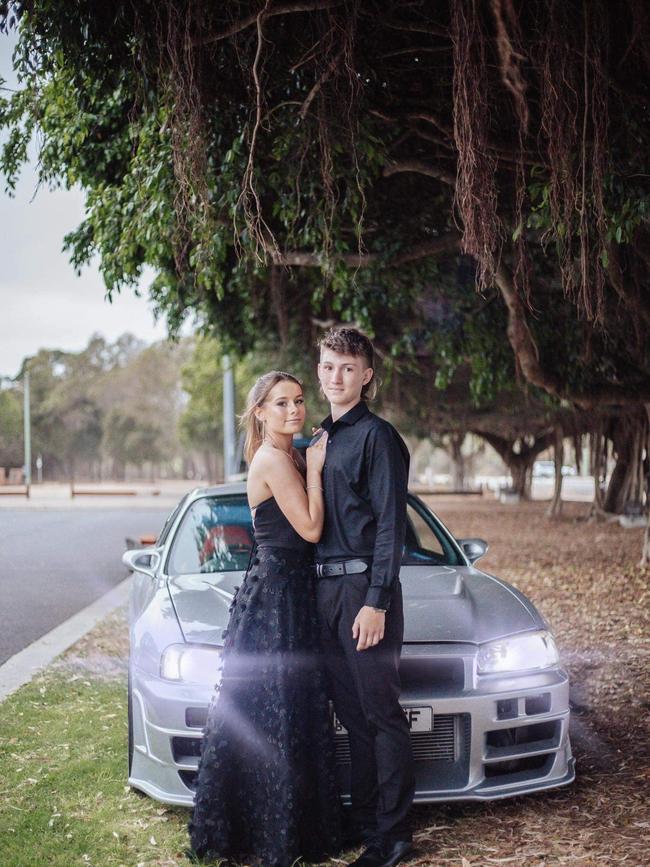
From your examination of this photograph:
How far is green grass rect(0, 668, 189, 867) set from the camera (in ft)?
11.9

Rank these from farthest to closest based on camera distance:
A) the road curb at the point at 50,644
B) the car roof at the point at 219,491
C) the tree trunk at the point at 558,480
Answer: the tree trunk at the point at 558,480
the road curb at the point at 50,644
the car roof at the point at 219,491

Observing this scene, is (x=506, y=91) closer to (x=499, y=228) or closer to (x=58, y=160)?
(x=499, y=228)

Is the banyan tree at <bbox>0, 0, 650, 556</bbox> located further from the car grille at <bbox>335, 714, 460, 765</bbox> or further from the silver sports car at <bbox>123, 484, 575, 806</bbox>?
the car grille at <bbox>335, 714, 460, 765</bbox>

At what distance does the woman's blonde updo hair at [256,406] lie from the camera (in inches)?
145

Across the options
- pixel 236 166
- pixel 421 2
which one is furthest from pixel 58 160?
pixel 421 2

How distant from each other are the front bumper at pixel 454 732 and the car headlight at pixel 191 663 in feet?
0.15

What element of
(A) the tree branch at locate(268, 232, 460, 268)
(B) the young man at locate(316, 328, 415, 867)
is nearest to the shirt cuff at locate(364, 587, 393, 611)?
(B) the young man at locate(316, 328, 415, 867)

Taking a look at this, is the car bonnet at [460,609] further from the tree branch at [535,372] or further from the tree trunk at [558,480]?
the tree trunk at [558,480]

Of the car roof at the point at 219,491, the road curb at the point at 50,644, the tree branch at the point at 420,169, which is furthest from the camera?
the tree branch at the point at 420,169

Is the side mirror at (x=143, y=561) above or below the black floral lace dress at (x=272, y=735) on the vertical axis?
above

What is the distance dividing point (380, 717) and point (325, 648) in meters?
0.34

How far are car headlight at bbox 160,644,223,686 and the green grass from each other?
25.6 inches

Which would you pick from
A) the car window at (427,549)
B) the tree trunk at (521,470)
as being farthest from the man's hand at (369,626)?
the tree trunk at (521,470)

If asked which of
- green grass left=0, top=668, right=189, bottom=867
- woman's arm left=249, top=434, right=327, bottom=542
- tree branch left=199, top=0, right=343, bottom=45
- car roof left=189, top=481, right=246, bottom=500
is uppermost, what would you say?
tree branch left=199, top=0, right=343, bottom=45
